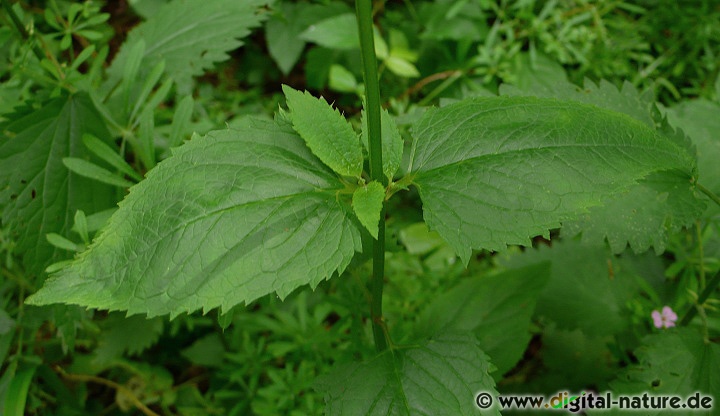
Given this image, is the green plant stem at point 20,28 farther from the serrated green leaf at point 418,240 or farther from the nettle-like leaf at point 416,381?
the serrated green leaf at point 418,240

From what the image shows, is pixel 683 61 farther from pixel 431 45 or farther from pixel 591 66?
pixel 431 45

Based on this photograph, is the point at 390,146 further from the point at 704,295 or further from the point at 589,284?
the point at 589,284

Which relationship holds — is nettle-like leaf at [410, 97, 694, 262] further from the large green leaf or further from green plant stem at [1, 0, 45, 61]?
green plant stem at [1, 0, 45, 61]

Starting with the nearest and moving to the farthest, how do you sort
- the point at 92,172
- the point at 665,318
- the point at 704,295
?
1. the point at 92,172
2. the point at 704,295
3. the point at 665,318

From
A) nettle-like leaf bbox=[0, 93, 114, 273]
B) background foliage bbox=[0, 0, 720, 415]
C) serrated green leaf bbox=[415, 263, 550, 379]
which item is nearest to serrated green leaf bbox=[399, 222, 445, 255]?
background foliage bbox=[0, 0, 720, 415]

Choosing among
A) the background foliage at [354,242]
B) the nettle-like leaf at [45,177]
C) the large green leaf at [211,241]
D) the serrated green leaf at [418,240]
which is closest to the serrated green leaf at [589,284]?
the background foliage at [354,242]

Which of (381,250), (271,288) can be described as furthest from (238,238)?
(381,250)

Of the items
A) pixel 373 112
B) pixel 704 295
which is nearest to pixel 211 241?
pixel 373 112
